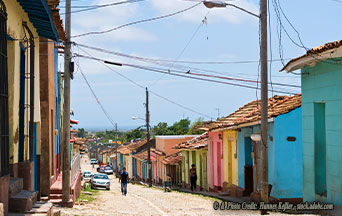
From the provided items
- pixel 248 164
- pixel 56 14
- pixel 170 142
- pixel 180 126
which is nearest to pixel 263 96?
Answer: pixel 56 14

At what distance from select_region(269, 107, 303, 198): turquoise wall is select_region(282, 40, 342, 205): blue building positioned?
2.11 metres

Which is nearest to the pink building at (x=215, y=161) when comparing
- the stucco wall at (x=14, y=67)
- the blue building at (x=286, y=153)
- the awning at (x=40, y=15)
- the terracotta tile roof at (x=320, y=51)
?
the blue building at (x=286, y=153)

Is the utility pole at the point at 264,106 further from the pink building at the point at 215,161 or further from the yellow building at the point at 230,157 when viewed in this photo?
the pink building at the point at 215,161

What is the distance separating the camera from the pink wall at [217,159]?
24172 mm

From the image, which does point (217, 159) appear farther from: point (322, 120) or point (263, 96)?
point (263, 96)

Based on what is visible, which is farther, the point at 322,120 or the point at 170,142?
the point at 170,142

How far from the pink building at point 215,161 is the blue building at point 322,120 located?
32.7 ft

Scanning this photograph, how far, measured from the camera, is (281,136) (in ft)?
53.3

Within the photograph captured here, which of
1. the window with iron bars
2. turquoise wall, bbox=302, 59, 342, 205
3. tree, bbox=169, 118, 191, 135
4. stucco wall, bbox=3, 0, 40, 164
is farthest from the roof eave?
tree, bbox=169, 118, 191, 135

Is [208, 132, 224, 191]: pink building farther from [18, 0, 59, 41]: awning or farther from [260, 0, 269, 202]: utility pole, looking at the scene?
[18, 0, 59, 41]: awning

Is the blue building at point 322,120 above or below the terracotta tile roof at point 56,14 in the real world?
below

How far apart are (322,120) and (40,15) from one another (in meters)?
8.04

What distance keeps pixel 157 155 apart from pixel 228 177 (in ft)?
84.5

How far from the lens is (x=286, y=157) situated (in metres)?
16.3
